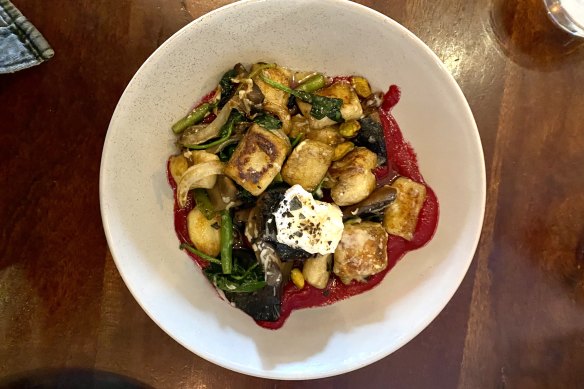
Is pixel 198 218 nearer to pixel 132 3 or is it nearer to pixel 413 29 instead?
pixel 132 3

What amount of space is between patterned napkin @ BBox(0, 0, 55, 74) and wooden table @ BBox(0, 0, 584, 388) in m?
0.06

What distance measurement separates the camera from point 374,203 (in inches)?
76.2

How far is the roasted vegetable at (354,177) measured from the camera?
188 cm

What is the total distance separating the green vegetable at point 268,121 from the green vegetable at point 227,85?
0.14m

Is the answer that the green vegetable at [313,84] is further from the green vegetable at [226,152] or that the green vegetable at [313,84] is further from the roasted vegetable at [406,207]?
the roasted vegetable at [406,207]

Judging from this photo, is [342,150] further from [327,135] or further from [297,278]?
[297,278]

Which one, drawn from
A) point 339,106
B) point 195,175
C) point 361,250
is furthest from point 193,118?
point 361,250

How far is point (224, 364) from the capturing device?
1.81m

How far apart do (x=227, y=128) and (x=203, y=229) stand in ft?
1.34

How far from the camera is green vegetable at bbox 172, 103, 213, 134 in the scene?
1914mm

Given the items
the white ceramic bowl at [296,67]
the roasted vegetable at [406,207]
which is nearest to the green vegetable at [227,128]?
the white ceramic bowl at [296,67]

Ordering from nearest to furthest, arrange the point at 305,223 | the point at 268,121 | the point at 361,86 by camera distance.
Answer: the point at 305,223 < the point at 268,121 < the point at 361,86

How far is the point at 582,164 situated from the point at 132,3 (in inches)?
80.4

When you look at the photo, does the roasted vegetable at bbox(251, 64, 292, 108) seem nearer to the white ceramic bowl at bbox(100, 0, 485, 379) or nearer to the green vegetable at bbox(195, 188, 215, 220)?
the white ceramic bowl at bbox(100, 0, 485, 379)
